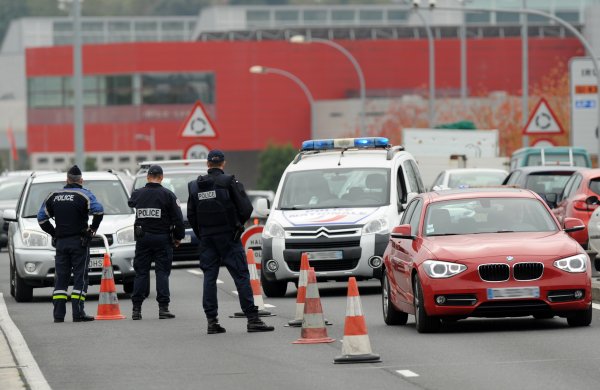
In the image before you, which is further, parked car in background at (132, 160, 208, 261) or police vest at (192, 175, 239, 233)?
parked car in background at (132, 160, 208, 261)

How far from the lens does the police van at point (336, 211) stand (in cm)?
2236

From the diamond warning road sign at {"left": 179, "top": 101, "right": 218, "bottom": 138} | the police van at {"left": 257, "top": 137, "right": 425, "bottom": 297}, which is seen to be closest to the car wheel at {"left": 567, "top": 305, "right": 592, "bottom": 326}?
the police van at {"left": 257, "top": 137, "right": 425, "bottom": 297}

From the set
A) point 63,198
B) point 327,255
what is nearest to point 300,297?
point 63,198

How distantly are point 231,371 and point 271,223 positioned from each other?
966 centimetres

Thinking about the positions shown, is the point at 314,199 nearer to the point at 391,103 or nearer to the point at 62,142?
the point at 391,103

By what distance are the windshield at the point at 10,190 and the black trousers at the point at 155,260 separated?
2059cm

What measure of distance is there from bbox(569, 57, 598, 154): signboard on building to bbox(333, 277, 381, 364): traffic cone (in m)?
26.1

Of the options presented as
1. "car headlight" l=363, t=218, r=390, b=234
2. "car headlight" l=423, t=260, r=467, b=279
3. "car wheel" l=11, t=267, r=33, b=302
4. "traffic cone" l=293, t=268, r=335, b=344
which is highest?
"car headlight" l=423, t=260, r=467, b=279

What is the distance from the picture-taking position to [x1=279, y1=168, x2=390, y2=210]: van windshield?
2331 cm

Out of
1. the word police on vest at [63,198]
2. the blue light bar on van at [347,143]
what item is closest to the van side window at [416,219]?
the word police on vest at [63,198]

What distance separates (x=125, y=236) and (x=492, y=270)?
857cm

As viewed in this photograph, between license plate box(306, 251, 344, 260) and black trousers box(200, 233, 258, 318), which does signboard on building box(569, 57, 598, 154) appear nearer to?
license plate box(306, 251, 344, 260)

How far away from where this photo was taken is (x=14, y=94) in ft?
561

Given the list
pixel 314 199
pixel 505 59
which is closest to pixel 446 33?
pixel 505 59
